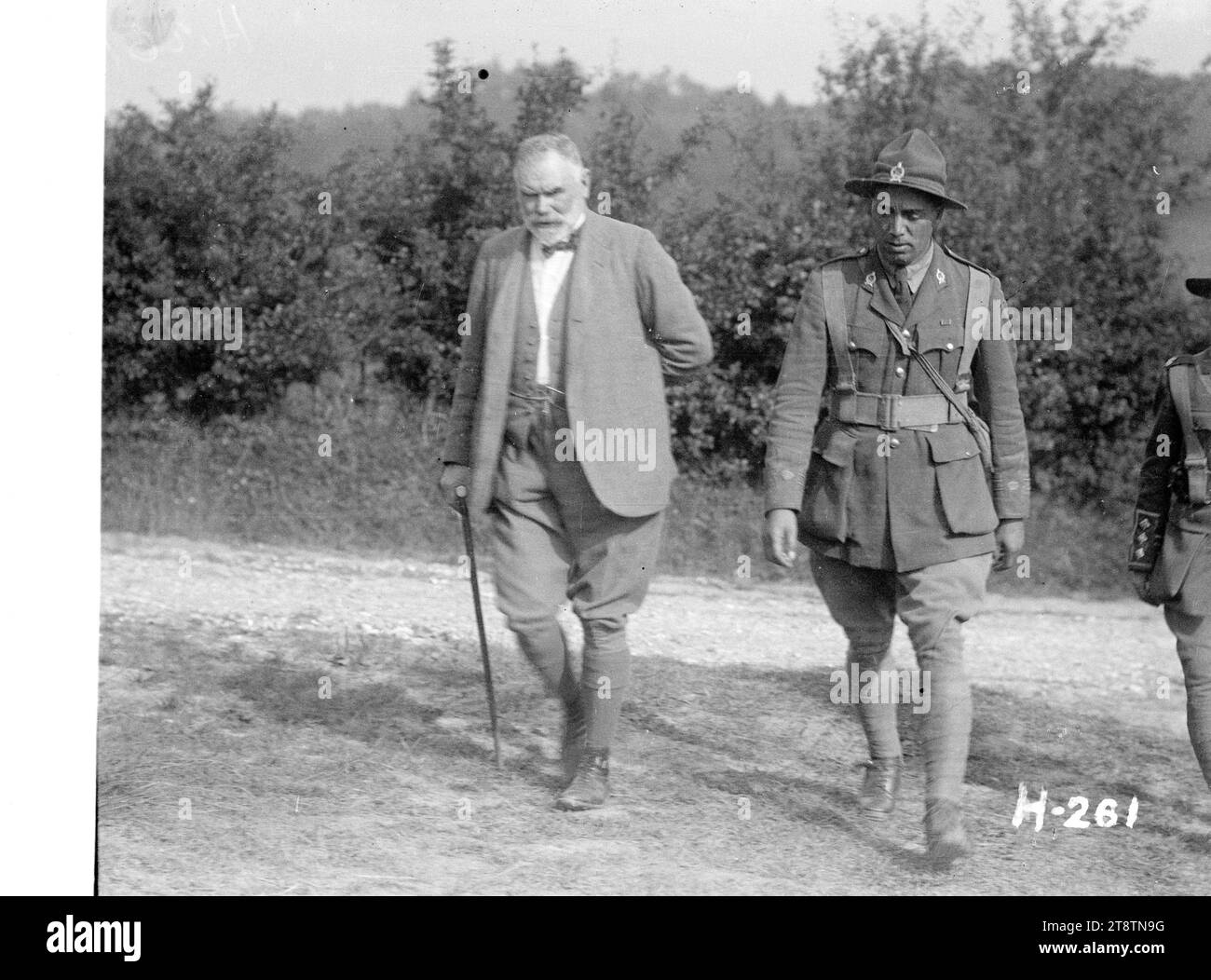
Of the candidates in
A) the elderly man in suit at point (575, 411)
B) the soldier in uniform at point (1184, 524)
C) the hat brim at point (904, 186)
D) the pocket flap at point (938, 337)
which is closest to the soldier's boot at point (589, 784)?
the elderly man in suit at point (575, 411)

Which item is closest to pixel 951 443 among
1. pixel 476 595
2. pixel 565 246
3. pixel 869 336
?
pixel 869 336

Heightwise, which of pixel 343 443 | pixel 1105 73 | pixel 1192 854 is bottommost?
pixel 1192 854

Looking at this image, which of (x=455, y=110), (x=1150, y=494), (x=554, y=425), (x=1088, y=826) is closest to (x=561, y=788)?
(x=554, y=425)

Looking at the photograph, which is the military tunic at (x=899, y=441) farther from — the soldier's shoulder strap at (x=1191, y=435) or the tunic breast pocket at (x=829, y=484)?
the soldier's shoulder strap at (x=1191, y=435)

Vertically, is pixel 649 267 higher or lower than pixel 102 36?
lower

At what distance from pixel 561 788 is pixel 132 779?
1375 mm

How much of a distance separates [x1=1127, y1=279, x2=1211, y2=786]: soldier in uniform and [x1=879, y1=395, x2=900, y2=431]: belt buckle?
30.9 inches

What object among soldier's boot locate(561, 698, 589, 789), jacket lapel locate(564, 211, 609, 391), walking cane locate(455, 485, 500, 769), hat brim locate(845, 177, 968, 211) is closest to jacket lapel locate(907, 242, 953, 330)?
hat brim locate(845, 177, 968, 211)

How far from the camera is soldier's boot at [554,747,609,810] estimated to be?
17.7 ft

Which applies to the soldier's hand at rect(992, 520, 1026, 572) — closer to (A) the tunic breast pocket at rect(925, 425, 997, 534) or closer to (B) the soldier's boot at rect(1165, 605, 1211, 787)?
(A) the tunic breast pocket at rect(925, 425, 997, 534)

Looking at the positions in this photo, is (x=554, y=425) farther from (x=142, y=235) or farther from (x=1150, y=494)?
(x=142, y=235)

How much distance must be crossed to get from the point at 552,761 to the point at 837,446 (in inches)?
62.9

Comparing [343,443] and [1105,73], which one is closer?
[1105,73]

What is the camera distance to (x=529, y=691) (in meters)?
6.88
